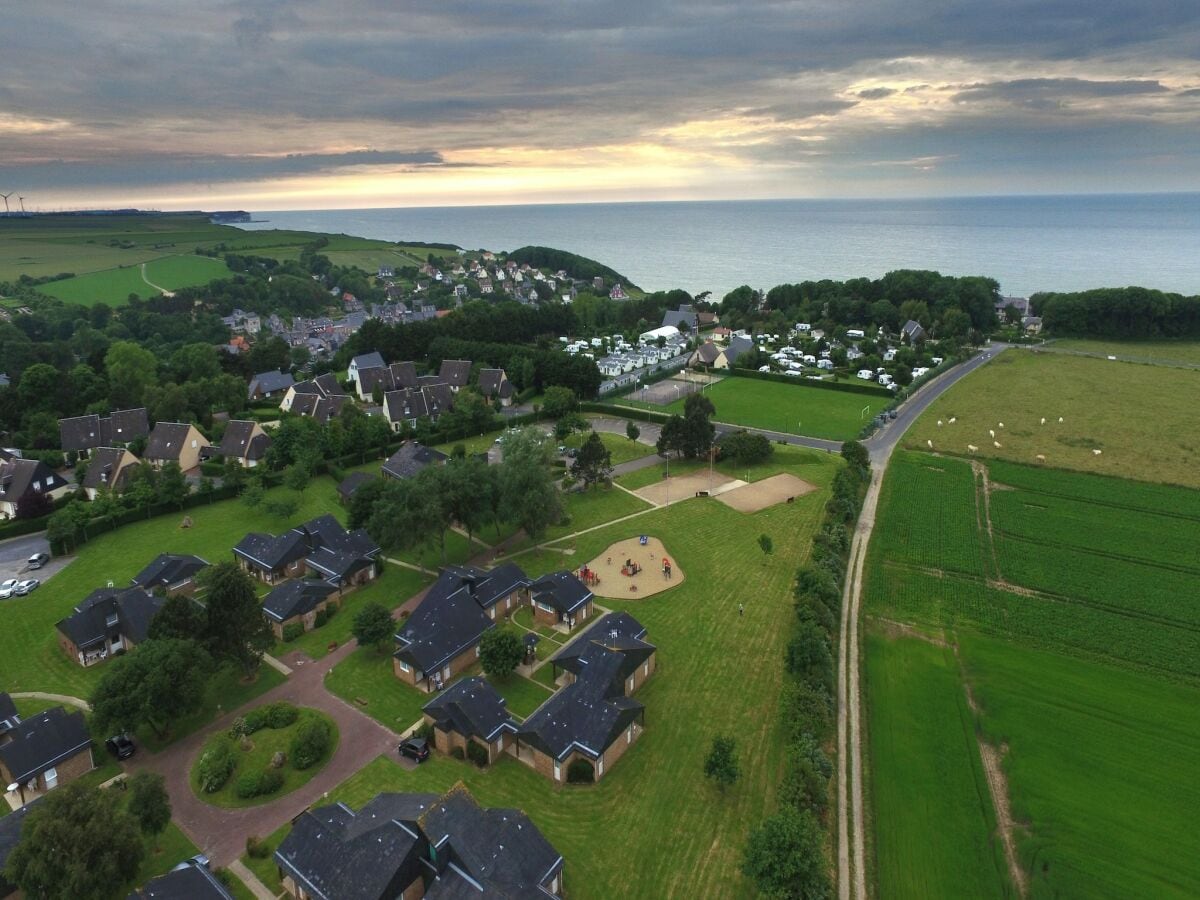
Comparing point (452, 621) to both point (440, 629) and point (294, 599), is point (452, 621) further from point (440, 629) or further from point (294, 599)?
point (294, 599)

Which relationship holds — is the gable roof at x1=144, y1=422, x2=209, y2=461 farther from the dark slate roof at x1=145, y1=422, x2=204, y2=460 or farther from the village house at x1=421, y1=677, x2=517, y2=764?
the village house at x1=421, y1=677, x2=517, y2=764

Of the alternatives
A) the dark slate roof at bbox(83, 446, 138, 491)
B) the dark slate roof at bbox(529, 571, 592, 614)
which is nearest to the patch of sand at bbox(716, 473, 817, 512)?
the dark slate roof at bbox(529, 571, 592, 614)

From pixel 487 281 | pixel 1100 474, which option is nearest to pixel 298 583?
pixel 1100 474

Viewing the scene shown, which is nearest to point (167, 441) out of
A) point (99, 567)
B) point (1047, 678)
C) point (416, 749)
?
point (99, 567)

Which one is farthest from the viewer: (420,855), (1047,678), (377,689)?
(1047,678)

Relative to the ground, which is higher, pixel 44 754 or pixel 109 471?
pixel 109 471

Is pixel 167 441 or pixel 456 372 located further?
pixel 456 372
